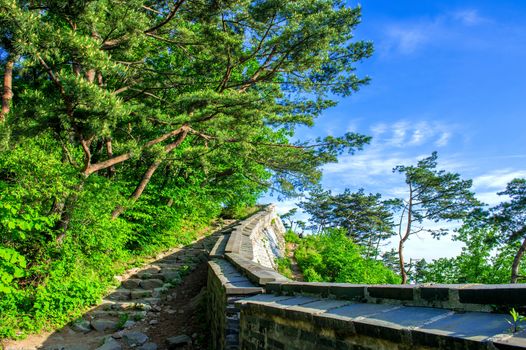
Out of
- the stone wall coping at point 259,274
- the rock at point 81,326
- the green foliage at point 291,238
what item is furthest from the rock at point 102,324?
the green foliage at point 291,238

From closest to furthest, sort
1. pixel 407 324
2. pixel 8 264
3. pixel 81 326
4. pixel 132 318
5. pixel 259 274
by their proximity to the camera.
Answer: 1. pixel 407 324
2. pixel 259 274
3. pixel 8 264
4. pixel 81 326
5. pixel 132 318

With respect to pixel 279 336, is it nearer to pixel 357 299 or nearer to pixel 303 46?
pixel 357 299

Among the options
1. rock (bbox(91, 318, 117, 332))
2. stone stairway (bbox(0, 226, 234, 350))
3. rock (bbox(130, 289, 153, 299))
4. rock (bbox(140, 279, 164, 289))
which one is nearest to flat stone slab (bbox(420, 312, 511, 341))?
stone stairway (bbox(0, 226, 234, 350))

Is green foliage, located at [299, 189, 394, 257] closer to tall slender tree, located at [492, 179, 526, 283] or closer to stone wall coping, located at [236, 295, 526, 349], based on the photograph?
tall slender tree, located at [492, 179, 526, 283]

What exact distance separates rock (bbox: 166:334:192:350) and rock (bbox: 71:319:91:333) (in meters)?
1.85

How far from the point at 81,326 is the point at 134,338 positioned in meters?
1.24

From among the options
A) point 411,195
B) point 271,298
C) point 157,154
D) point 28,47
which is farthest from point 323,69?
point 411,195

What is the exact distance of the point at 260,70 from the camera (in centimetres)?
1197

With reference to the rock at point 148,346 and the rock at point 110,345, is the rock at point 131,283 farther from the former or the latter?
the rock at point 148,346

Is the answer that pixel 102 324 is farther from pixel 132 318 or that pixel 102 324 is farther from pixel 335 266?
pixel 335 266

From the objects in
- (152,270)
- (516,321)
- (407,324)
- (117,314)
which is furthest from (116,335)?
(516,321)

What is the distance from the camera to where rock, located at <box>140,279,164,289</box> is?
373 inches

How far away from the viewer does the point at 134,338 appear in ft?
21.8

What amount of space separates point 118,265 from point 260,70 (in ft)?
25.4
